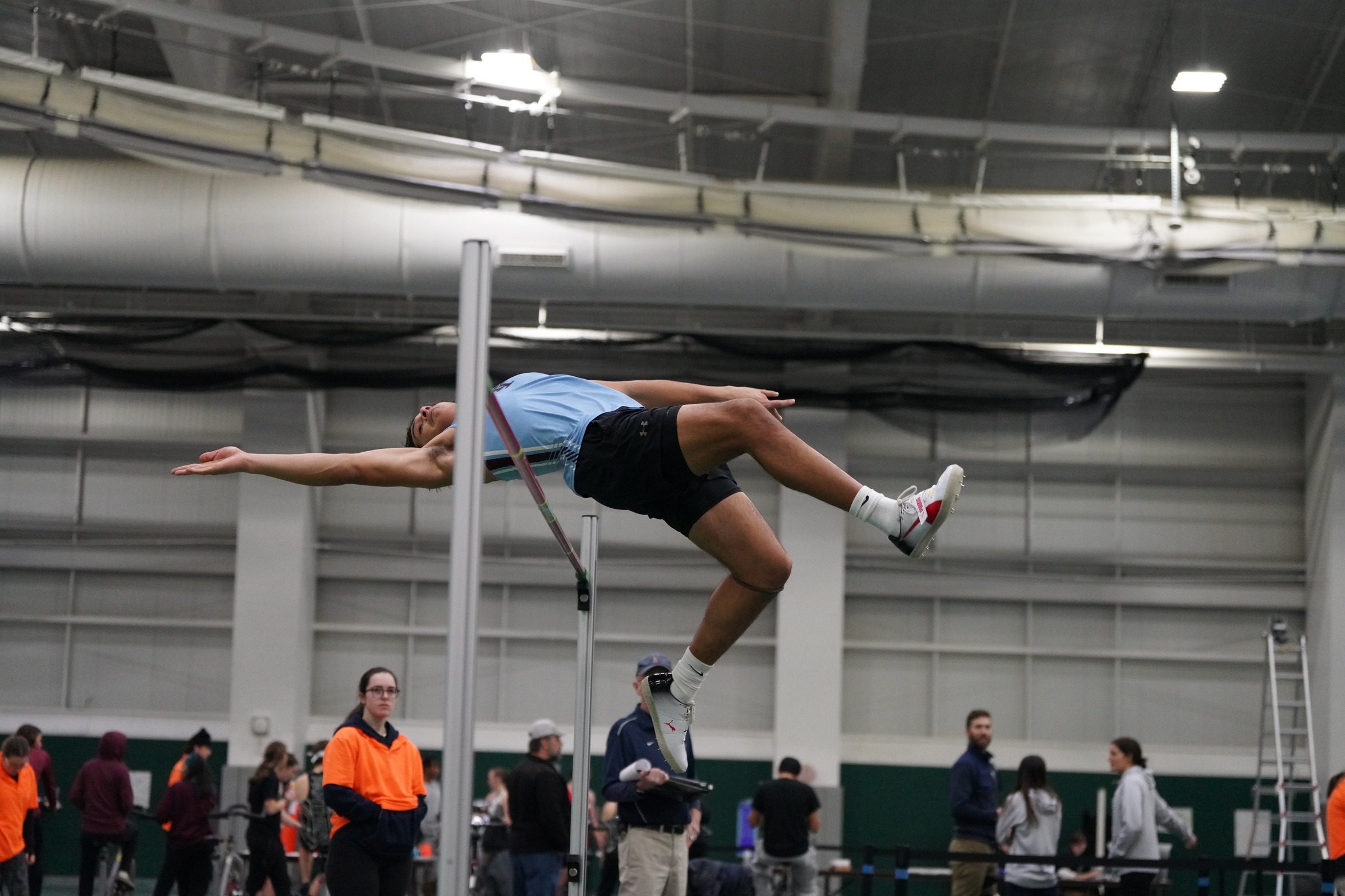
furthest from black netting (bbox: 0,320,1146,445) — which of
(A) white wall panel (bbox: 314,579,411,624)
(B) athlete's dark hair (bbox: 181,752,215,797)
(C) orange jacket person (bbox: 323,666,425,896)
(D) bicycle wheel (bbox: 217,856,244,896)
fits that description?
(C) orange jacket person (bbox: 323,666,425,896)

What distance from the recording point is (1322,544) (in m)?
13.4

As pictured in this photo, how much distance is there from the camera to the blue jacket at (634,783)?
6270 mm

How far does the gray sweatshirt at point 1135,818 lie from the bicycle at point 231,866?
18.2 feet

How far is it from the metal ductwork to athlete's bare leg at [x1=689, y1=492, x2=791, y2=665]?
6234 mm

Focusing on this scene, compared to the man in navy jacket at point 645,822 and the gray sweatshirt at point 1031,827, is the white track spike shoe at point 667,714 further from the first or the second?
the gray sweatshirt at point 1031,827

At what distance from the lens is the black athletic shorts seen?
3.58 meters

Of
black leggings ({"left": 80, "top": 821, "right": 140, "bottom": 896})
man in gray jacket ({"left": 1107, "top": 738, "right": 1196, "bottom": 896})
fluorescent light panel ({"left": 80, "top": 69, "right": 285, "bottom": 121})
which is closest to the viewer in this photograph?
man in gray jacket ({"left": 1107, "top": 738, "right": 1196, "bottom": 896})

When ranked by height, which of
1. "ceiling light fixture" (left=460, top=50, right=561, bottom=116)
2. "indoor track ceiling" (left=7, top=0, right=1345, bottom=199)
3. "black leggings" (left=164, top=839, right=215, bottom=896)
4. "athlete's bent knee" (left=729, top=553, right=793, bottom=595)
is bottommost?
"black leggings" (left=164, top=839, right=215, bottom=896)

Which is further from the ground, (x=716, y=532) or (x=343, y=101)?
(x=343, y=101)

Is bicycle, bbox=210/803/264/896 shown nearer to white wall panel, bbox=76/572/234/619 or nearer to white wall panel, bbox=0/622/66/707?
white wall panel, bbox=76/572/234/619

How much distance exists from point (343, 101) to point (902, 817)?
8.46 m

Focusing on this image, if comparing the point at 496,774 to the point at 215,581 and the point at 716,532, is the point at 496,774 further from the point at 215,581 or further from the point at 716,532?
the point at 716,532

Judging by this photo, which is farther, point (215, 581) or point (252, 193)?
point (215, 581)

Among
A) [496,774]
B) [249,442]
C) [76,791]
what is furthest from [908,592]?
[76,791]
